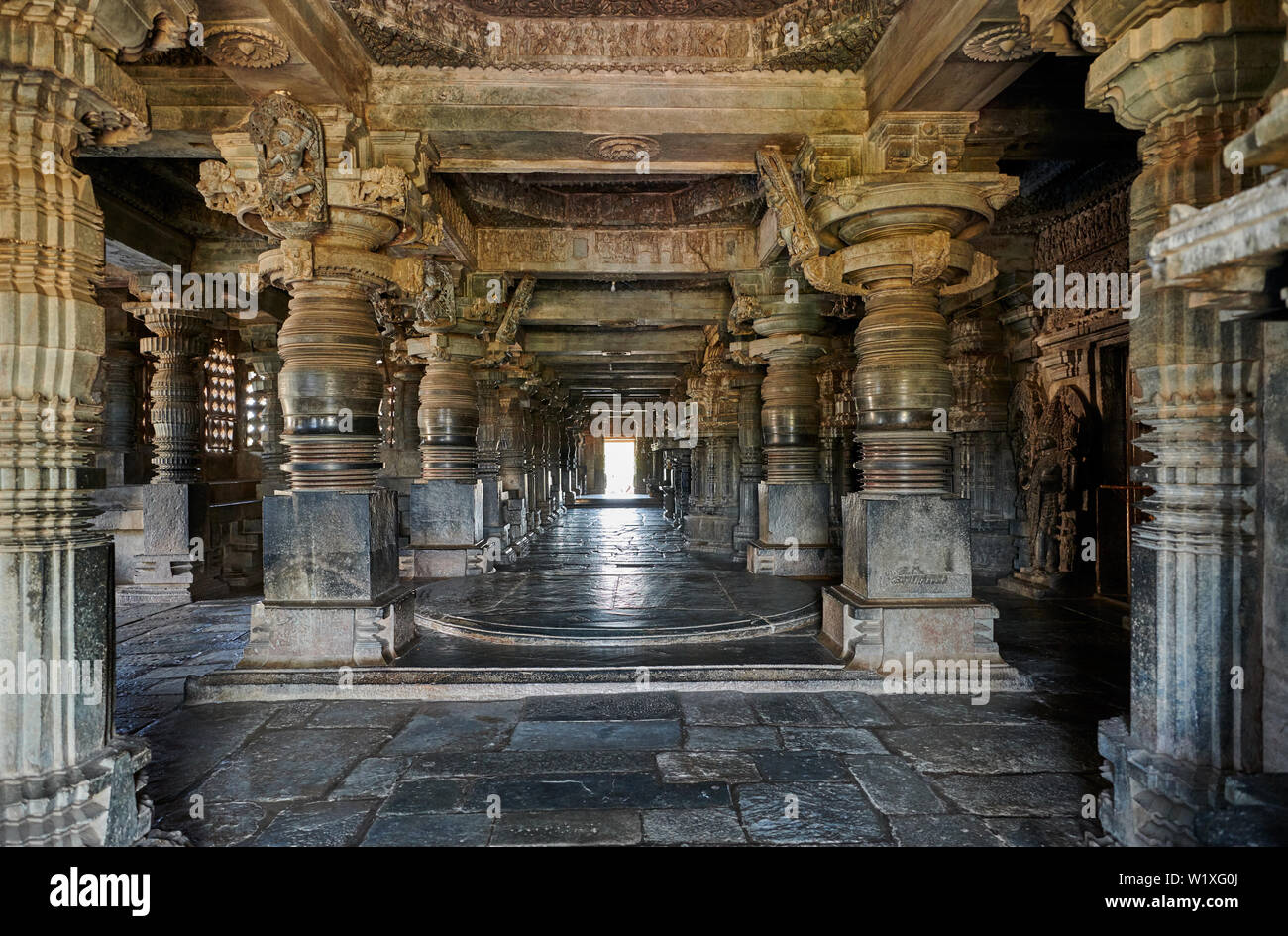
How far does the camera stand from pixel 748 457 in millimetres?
12742

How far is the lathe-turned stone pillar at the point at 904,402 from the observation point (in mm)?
5457

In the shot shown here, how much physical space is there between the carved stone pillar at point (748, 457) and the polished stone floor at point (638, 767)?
256 inches

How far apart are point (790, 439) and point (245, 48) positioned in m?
7.08

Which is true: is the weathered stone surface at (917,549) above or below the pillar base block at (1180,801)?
above

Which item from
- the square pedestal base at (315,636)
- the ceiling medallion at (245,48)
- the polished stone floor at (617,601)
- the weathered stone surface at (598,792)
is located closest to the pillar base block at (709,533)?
the polished stone floor at (617,601)

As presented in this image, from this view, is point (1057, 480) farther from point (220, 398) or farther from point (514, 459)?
point (220, 398)

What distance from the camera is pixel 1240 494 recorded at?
112 inches

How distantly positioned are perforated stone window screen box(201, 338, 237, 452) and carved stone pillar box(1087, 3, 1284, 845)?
1523 centimetres

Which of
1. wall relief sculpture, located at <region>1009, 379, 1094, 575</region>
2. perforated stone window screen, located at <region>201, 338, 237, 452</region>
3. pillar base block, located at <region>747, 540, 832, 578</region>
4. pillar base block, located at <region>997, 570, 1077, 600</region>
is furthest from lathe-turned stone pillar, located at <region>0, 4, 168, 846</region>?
perforated stone window screen, located at <region>201, 338, 237, 452</region>

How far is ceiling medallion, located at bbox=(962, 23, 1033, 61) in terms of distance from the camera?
4.11 metres

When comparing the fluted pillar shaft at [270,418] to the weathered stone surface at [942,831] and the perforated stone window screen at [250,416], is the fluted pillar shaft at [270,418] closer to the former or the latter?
the perforated stone window screen at [250,416]

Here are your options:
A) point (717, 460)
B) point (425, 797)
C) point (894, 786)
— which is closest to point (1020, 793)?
point (894, 786)

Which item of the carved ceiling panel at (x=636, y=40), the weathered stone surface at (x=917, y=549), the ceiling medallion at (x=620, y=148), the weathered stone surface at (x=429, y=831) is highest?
the carved ceiling panel at (x=636, y=40)
